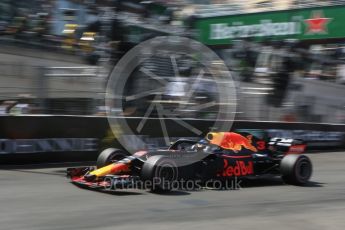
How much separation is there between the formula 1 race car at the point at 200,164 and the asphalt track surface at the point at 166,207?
0.20m

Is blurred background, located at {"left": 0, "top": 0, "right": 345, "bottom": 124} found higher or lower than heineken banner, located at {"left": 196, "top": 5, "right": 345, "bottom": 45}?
lower

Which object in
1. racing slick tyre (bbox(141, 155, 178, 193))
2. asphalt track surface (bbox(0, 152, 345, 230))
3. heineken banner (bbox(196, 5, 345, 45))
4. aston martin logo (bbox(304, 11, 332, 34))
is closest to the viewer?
asphalt track surface (bbox(0, 152, 345, 230))

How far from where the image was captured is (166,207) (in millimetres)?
6648

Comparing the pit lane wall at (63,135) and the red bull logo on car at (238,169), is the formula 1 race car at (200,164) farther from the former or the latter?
the pit lane wall at (63,135)

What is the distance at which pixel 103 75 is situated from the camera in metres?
12.6

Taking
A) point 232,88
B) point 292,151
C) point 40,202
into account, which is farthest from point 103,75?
point 40,202

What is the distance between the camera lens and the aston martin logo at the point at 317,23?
2262 centimetres

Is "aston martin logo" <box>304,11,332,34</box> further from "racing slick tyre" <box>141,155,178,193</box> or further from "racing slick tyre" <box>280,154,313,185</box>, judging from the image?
"racing slick tyre" <box>141,155,178,193</box>

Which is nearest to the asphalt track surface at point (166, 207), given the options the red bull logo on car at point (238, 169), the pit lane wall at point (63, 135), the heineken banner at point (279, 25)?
the red bull logo on car at point (238, 169)

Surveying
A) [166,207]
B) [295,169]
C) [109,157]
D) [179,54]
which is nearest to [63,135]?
[109,157]

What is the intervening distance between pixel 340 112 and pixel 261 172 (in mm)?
10861

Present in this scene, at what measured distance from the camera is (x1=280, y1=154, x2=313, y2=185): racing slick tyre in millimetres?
8891

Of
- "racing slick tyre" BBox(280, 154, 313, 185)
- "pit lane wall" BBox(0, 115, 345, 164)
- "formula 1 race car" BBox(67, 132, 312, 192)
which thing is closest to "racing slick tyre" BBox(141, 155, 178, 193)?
"formula 1 race car" BBox(67, 132, 312, 192)

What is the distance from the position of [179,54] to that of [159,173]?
24.2ft
